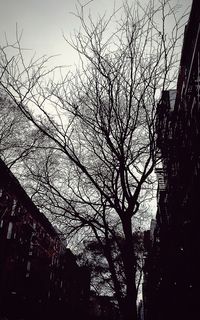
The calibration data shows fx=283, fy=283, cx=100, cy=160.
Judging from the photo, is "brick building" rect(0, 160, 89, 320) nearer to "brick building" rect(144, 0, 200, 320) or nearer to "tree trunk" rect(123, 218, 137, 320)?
"tree trunk" rect(123, 218, 137, 320)

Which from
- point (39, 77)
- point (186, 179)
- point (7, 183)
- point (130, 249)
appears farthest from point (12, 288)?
point (39, 77)

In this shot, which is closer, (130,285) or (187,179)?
(130,285)

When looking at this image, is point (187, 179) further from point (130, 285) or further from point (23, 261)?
point (23, 261)

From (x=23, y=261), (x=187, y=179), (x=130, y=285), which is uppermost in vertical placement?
(x=187, y=179)

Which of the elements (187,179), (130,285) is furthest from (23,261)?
(130,285)

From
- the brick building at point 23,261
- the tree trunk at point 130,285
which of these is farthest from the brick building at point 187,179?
the brick building at point 23,261

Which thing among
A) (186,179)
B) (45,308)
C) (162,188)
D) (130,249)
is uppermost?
(162,188)

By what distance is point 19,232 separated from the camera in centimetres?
2306

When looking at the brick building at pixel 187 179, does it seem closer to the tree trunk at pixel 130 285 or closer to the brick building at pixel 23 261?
the tree trunk at pixel 130 285

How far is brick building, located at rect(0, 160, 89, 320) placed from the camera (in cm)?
1812

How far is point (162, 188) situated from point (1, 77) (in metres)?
18.3

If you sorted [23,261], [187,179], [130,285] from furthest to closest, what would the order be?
1. [23,261]
2. [187,179]
3. [130,285]

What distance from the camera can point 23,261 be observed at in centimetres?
2477

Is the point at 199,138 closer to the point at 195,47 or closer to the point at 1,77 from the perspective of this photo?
the point at 195,47
